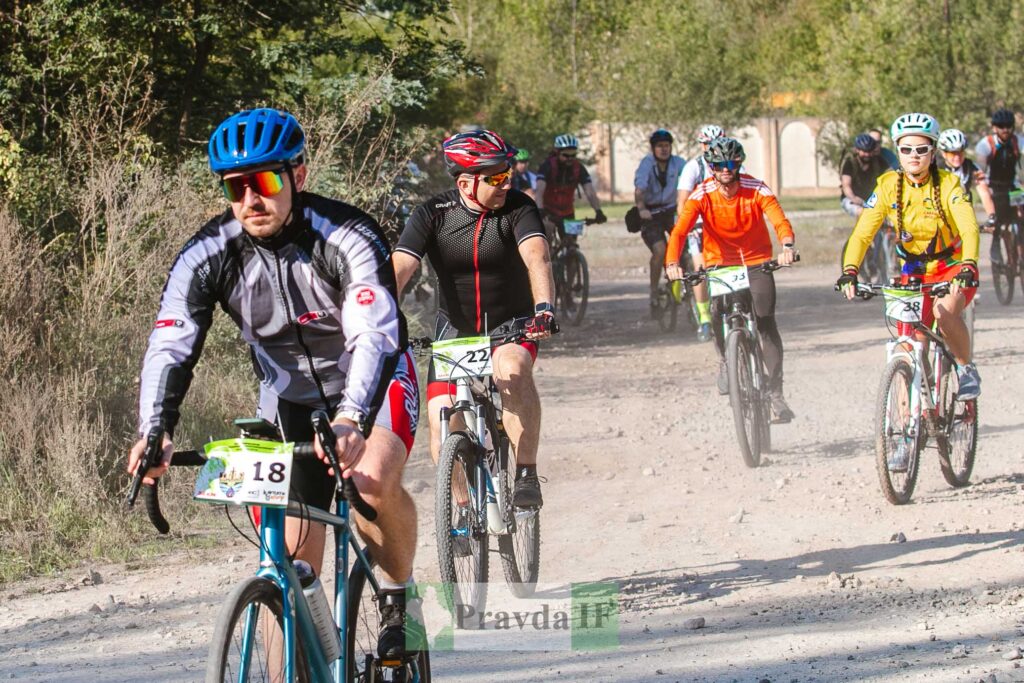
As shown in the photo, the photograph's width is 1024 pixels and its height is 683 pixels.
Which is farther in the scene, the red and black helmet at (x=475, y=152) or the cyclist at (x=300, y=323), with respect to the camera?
the red and black helmet at (x=475, y=152)

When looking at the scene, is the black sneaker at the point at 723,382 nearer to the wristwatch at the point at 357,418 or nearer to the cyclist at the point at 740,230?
the cyclist at the point at 740,230

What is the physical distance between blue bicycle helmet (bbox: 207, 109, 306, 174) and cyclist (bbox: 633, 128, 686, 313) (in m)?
11.6

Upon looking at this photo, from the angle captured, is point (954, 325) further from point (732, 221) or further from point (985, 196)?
point (985, 196)

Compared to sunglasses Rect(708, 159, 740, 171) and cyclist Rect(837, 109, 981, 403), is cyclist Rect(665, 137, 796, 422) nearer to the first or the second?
sunglasses Rect(708, 159, 740, 171)

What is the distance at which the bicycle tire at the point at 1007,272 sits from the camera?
1736cm

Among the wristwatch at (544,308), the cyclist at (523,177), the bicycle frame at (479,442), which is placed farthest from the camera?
the cyclist at (523,177)

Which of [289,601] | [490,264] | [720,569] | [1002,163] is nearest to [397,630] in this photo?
[289,601]

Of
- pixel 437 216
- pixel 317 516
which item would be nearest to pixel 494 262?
pixel 437 216

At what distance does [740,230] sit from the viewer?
10273 mm

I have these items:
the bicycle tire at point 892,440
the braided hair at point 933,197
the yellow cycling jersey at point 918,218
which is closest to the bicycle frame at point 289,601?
the bicycle tire at point 892,440

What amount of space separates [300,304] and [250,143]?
0.50 m

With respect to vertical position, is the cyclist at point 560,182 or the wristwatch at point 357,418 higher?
the cyclist at point 560,182

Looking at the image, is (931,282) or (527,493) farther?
(931,282)

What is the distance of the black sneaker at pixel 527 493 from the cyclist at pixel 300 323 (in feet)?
6.74
